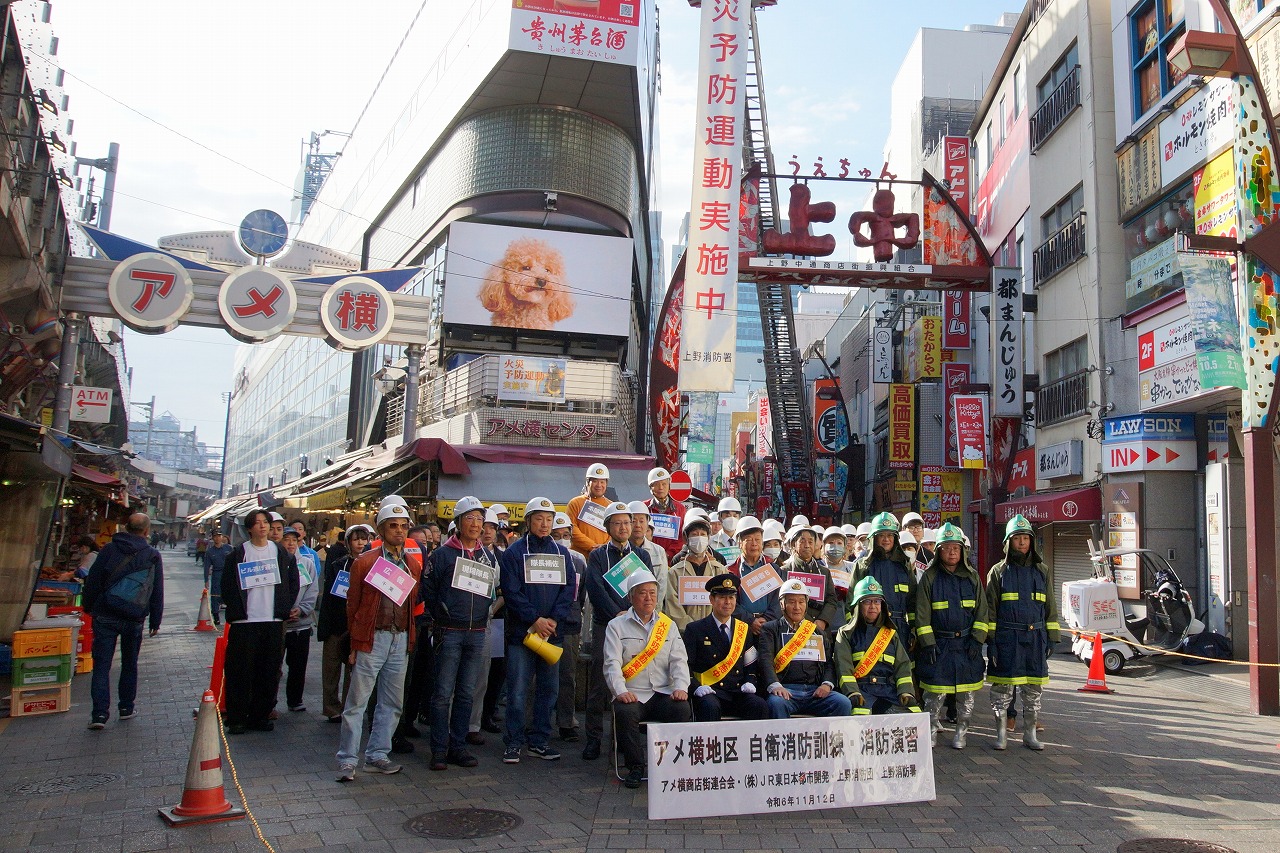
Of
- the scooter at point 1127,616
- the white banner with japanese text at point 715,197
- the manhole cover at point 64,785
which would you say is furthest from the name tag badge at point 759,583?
the white banner with japanese text at point 715,197

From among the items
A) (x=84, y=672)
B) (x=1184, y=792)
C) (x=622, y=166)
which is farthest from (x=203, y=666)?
(x=622, y=166)

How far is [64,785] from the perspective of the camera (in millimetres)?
6500

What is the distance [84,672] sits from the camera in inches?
474

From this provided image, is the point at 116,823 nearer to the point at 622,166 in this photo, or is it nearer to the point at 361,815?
the point at 361,815

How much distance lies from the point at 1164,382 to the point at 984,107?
15.0 metres

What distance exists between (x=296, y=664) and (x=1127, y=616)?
1247cm

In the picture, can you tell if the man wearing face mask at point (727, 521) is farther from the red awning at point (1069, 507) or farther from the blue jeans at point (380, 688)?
the red awning at point (1069, 507)

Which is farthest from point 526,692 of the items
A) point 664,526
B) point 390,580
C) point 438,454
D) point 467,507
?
point 438,454

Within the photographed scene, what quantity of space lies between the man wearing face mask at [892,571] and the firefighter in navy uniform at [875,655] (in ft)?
3.55

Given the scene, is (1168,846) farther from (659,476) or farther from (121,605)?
(121,605)

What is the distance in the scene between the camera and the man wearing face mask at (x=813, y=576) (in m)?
8.75

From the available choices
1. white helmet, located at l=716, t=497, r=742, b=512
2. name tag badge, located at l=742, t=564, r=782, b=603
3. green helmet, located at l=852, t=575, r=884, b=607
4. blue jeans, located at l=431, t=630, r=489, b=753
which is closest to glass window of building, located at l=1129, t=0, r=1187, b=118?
white helmet, located at l=716, t=497, r=742, b=512

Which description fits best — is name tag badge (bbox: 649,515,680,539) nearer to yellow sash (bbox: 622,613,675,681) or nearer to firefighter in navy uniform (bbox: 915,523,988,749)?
firefighter in navy uniform (bbox: 915,523,988,749)

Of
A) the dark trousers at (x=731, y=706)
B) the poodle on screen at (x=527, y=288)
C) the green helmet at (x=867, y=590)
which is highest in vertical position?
the poodle on screen at (x=527, y=288)
